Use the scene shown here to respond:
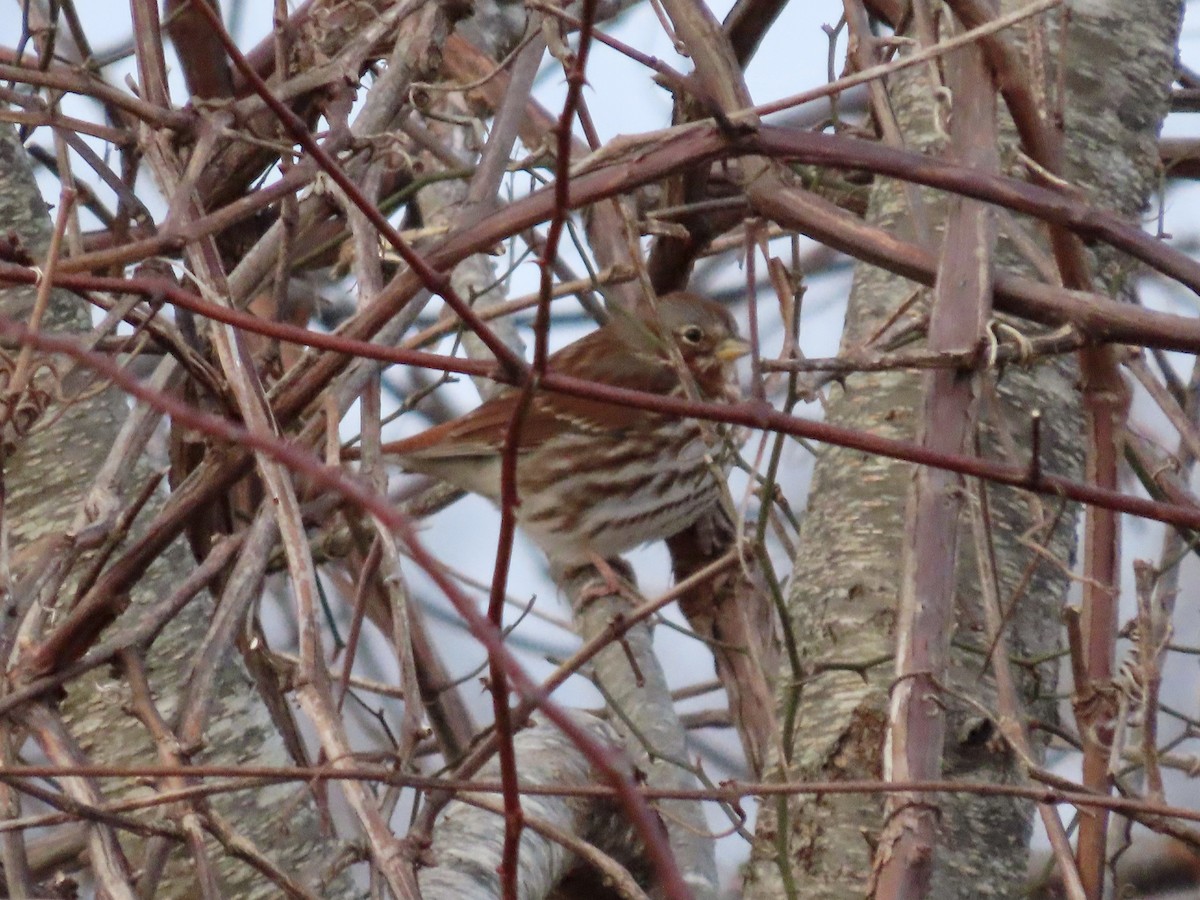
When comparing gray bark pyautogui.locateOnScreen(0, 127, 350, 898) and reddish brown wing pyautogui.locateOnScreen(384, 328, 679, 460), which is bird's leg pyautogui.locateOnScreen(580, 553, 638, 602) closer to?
reddish brown wing pyautogui.locateOnScreen(384, 328, 679, 460)

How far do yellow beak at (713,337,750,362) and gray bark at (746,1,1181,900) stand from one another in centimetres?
145

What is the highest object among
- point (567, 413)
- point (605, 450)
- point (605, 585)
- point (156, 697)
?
point (567, 413)

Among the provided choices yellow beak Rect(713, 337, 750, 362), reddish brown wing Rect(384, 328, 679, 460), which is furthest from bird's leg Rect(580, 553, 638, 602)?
yellow beak Rect(713, 337, 750, 362)

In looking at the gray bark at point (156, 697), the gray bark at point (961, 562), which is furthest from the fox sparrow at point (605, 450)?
the gray bark at point (156, 697)

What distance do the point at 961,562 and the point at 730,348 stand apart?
2102 mm

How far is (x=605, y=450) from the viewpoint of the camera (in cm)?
473

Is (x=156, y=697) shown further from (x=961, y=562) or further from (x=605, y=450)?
(x=605, y=450)

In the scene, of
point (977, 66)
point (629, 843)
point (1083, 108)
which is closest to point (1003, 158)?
point (1083, 108)

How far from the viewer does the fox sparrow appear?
421 centimetres

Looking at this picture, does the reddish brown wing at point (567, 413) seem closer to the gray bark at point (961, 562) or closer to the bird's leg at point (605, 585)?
the bird's leg at point (605, 585)

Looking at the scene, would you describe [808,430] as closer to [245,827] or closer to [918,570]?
[918,570]

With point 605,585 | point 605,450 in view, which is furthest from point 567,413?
point 605,585

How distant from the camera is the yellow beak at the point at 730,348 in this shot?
4516 millimetres

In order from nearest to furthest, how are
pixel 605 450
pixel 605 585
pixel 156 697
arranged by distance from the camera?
pixel 156 697 → pixel 605 585 → pixel 605 450
